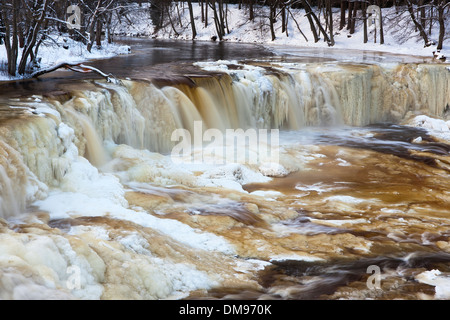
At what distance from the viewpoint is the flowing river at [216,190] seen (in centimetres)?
462

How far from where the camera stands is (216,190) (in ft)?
Result: 25.6

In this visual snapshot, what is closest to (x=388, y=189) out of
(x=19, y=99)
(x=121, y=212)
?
(x=121, y=212)

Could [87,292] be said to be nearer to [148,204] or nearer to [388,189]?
[148,204]

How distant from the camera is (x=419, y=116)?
48.3 ft

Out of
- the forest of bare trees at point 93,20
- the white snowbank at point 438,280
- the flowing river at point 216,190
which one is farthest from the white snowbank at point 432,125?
the forest of bare trees at point 93,20

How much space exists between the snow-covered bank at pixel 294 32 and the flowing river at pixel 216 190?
11.4 meters

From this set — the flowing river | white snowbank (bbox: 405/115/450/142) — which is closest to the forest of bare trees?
the flowing river

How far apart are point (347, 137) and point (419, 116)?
330 cm

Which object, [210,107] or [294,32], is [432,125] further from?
[294,32]

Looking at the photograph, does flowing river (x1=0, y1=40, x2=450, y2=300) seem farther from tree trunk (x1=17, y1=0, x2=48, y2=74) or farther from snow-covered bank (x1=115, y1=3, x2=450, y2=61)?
snow-covered bank (x1=115, y1=3, x2=450, y2=61)

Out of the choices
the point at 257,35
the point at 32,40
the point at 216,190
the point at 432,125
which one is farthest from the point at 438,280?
the point at 257,35

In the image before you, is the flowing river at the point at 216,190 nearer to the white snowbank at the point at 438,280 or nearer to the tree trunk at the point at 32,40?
the white snowbank at the point at 438,280

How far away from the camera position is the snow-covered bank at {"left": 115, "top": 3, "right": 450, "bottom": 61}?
27.6m
